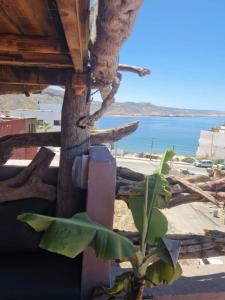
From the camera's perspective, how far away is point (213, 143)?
163 feet

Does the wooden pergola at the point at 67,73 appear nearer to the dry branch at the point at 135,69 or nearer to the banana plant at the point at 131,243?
the dry branch at the point at 135,69

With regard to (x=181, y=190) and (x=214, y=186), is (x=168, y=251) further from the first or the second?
(x=214, y=186)

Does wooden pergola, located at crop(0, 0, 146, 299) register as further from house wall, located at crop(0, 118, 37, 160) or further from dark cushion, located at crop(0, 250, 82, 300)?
house wall, located at crop(0, 118, 37, 160)

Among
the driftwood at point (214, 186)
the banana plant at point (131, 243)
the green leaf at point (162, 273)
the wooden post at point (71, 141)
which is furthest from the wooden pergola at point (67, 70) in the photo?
the green leaf at point (162, 273)

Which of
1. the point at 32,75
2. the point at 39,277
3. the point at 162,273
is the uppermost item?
the point at 32,75

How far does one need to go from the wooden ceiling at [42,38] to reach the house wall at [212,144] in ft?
151

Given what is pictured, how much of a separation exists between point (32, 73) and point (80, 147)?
1.10m

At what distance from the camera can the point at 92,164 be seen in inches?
115

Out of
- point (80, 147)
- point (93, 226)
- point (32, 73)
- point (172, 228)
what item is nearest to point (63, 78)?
point (32, 73)

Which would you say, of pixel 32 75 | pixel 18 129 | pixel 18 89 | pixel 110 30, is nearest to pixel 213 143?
pixel 18 129

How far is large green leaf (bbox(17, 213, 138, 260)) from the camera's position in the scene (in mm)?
2158

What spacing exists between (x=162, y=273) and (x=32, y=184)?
164 cm

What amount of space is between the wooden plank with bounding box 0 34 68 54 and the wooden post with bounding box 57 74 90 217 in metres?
0.60

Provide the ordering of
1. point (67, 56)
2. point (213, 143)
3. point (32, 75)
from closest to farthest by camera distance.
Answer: point (67, 56)
point (32, 75)
point (213, 143)
